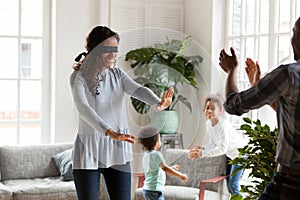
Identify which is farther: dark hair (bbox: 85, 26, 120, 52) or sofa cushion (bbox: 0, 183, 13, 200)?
sofa cushion (bbox: 0, 183, 13, 200)

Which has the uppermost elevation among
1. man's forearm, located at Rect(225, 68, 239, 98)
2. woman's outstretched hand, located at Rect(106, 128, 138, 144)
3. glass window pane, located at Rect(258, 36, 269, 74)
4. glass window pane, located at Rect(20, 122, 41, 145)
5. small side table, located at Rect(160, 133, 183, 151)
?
glass window pane, located at Rect(258, 36, 269, 74)

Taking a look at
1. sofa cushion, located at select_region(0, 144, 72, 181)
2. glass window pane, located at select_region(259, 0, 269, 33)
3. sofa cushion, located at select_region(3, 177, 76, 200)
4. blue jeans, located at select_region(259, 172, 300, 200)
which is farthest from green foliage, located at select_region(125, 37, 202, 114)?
sofa cushion, located at select_region(0, 144, 72, 181)

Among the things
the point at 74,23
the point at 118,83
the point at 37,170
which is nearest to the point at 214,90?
the point at 118,83

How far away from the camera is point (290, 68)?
1.99m

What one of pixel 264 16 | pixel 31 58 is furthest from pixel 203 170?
pixel 31 58

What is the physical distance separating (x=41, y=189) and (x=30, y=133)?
108 cm

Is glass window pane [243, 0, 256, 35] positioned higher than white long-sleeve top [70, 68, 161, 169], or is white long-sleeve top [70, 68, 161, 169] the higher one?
glass window pane [243, 0, 256, 35]

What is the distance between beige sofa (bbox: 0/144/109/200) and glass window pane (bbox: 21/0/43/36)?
1165 mm

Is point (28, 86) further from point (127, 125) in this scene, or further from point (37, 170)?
point (127, 125)

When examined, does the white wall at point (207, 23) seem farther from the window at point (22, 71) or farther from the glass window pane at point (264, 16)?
the window at point (22, 71)

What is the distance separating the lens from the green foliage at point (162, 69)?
2725 millimetres

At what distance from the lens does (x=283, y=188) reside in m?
2.10

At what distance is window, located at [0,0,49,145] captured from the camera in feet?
18.7

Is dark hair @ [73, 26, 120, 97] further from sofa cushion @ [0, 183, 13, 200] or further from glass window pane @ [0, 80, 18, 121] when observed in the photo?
glass window pane @ [0, 80, 18, 121]
